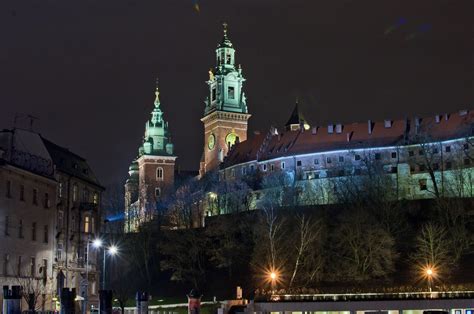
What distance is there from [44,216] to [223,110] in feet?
371

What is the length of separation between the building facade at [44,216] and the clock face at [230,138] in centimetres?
9505

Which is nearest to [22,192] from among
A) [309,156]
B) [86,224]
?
[86,224]

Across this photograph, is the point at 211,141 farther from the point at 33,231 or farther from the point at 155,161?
the point at 33,231

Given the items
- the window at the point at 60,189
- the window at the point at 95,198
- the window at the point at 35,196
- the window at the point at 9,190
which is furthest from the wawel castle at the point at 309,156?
the window at the point at 9,190

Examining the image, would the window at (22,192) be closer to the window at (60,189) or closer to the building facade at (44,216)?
the building facade at (44,216)

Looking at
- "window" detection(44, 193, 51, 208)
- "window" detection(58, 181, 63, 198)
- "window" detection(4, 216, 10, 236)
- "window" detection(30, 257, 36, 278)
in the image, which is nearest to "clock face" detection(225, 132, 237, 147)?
"window" detection(58, 181, 63, 198)

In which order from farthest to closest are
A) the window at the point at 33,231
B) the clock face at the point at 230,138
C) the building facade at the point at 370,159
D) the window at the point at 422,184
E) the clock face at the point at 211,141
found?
1. the clock face at the point at 211,141
2. the clock face at the point at 230,138
3. the window at the point at 422,184
4. the building facade at the point at 370,159
5. the window at the point at 33,231

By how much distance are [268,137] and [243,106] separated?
23.9 m

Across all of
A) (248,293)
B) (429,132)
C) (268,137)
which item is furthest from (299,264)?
(268,137)

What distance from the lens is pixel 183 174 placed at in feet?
655

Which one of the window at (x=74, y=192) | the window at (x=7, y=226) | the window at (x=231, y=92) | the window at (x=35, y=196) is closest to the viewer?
the window at (x=7, y=226)

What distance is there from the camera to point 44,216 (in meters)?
68.2

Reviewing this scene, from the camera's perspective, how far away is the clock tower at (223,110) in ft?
582

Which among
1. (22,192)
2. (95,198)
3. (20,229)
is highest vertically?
(95,198)
